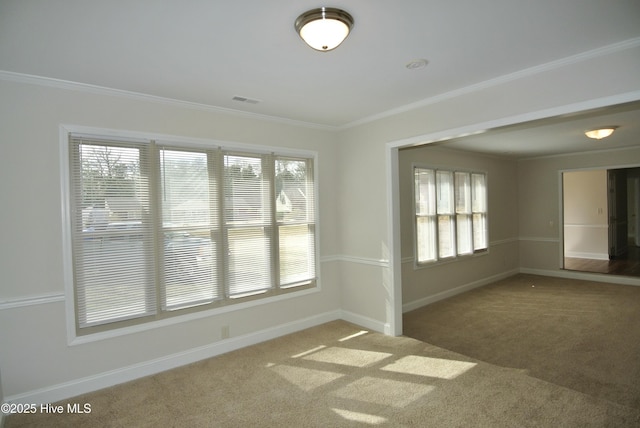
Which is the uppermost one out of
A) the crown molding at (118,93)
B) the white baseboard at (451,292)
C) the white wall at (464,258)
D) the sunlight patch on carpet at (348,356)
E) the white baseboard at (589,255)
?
the crown molding at (118,93)

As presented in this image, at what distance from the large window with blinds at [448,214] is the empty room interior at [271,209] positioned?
594mm

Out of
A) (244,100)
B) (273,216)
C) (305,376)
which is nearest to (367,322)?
(305,376)

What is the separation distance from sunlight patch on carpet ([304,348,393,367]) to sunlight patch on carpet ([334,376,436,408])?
0.35 metres

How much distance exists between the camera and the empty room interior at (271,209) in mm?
2205

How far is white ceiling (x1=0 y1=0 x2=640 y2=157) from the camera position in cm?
189

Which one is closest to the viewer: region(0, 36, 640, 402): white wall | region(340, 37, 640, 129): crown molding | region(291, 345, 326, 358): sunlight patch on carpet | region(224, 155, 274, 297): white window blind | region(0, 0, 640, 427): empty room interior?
region(0, 0, 640, 427): empty room interior

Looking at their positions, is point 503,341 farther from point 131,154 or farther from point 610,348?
point 131,154

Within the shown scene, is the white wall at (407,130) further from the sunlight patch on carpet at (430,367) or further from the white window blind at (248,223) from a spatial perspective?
the white window blind at (248,223)

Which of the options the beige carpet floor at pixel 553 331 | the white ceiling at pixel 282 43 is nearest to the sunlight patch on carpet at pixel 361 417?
the beige carpet floor at pixel 553 331

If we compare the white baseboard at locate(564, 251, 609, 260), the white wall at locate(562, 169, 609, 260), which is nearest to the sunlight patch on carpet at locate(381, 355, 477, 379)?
the white wall at locate(562, 169, 609, 260)

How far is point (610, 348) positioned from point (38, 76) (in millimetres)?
6009

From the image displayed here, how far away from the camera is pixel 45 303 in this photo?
278 cm

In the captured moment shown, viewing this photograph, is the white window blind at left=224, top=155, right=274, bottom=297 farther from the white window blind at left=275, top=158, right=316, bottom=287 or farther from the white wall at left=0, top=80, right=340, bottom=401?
the white wall at left=0, top=80, right=340, bottom=401

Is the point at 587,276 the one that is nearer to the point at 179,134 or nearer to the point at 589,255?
the point at 589,255
